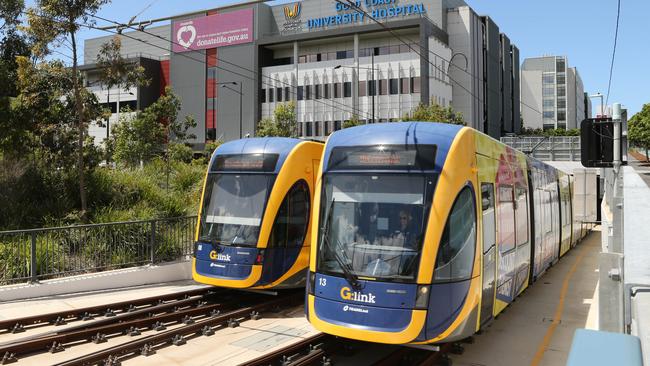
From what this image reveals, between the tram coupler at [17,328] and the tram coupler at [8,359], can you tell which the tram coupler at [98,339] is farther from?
the tram coupler at [17,328]

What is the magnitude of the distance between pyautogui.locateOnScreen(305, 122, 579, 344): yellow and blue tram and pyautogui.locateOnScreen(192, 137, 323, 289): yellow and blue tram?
2.85 m

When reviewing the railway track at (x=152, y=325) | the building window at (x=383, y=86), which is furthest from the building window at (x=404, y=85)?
the railway track at (x=152, y=325)

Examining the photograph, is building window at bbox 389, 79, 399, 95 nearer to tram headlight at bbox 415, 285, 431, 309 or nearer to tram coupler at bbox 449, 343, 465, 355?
tram coupler at bbox 449, 343, 465, 355

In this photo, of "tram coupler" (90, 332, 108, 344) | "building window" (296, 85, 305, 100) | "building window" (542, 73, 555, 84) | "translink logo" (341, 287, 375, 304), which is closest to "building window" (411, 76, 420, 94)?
"building window" (296, 85, 305, 100)

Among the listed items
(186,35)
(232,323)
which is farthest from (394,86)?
(232,323)

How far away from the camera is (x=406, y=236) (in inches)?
259

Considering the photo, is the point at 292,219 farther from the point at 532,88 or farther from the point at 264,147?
the point at 532,88

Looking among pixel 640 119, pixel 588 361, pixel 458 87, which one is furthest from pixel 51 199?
pixel 640 119

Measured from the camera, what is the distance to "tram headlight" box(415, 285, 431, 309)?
630 centimetres

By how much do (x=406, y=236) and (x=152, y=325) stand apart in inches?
203

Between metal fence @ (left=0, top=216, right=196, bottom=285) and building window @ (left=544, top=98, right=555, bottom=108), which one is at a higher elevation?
building window @ (left=544, top=98, right=555, bottom=108)

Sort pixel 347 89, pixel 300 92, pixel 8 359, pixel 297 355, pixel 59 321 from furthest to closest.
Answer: pixel 300 92, pixel 347 89, pixel 59 321, pixel 297 355, pixel 8 359

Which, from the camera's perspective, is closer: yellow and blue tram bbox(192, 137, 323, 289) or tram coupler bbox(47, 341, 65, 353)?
tram coupler bbox(47, 341, 65, 353)

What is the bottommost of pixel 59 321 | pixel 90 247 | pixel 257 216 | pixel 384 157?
pixel 59 321
